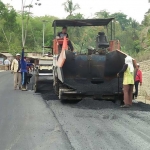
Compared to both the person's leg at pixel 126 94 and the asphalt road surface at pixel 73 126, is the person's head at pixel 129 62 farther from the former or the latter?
the asphalt road surface at pixel 73 126

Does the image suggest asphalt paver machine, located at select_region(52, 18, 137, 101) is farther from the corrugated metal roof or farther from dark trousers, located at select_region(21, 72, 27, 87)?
dark trousers, located at select_region(21, 72, 27, 87)

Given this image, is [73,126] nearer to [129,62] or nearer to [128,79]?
[128,79]

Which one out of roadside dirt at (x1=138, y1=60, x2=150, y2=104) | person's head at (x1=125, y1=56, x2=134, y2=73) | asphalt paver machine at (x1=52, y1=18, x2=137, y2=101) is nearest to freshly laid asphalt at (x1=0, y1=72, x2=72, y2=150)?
asphalt paver machine at (x1=52, y1=18, x2=137, y2=101)

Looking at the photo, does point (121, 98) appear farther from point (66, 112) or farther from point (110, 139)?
point (110, 139)

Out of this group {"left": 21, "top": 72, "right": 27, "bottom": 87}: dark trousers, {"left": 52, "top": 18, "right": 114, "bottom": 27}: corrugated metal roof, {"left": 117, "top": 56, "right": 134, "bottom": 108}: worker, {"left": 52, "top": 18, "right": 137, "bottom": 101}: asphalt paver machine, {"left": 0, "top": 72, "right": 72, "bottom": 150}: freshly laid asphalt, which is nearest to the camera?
{"left": 0, "top": 72, "right": 72, "bottom": 150}: freshly laid asphalt

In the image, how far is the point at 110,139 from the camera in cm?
775

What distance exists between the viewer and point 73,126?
912 centimetres

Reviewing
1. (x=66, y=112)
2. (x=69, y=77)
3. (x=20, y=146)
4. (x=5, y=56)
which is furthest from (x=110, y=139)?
(x=5, y=56)

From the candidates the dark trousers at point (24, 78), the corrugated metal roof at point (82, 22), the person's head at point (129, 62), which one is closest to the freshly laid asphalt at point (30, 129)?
the person's head at point (129, 62)

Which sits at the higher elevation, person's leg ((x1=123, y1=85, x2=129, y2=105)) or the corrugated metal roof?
the corrugated metal roof

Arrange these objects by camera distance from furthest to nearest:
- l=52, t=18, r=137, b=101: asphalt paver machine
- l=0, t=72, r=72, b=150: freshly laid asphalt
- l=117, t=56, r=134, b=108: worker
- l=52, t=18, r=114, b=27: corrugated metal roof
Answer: l=52, t=18, r=114, b=27: corrugated metal roof → l=52, t=18, r=137, b=101: asphalt paver machine → l=117, t=56, r=134, b=108: worker → l=0, t=72, r=72, b=150: freshly laid asphalt

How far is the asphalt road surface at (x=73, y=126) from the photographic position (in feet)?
24.3

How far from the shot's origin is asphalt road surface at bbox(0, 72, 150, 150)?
7411mm

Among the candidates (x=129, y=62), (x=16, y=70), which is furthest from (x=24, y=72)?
(x=129, y=62)
